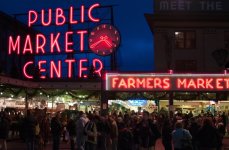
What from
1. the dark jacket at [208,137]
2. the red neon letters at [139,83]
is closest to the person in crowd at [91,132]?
the dark jacket at [208,137]

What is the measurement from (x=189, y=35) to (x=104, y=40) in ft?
34.6

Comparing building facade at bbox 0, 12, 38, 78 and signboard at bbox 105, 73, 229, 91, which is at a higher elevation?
building facade at bbox 0, 12, 38, 78

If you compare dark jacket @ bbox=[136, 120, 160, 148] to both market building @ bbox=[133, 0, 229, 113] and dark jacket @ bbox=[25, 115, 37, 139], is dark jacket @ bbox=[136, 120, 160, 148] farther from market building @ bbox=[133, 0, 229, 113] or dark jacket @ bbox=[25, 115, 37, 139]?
market building @ bbox=[133, 0, 229, 113]

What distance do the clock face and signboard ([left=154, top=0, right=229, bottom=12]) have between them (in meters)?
8.42

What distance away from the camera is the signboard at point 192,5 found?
1946 inches

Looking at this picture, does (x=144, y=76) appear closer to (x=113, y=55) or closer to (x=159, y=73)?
(x=159, y=73)

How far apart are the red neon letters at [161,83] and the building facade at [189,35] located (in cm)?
1908

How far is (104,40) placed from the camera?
138 ft

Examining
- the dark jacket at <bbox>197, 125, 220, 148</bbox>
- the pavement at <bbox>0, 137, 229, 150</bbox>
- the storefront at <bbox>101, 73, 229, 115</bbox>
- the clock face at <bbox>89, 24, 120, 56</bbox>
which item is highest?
the clock face at <bbox>89, 24, 120, 56</bbox>

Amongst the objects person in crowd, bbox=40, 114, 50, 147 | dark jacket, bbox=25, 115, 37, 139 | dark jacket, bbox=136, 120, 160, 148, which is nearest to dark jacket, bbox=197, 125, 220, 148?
dark jacket, bbox=136, 120, 160, 148

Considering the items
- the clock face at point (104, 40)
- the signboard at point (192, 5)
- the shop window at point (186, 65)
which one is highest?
the signboard at point (192, 5)

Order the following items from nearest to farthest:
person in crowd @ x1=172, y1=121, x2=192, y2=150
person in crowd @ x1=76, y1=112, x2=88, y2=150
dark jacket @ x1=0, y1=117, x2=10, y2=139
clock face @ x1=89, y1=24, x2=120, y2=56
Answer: person in crowd @ x1=172, y1=121, x2=192, y2=150 → person in crowd @ x1=76, y1=112, x2=88, y2=150 → dark jacket @ x1=0, y1=117, x2=10, y2=139 → clock face @ x1=89, y1=24, x2=120, y2=56

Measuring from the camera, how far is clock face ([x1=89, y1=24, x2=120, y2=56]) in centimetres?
4200

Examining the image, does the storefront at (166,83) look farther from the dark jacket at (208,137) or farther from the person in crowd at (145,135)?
the dark jacket at (208,137)
